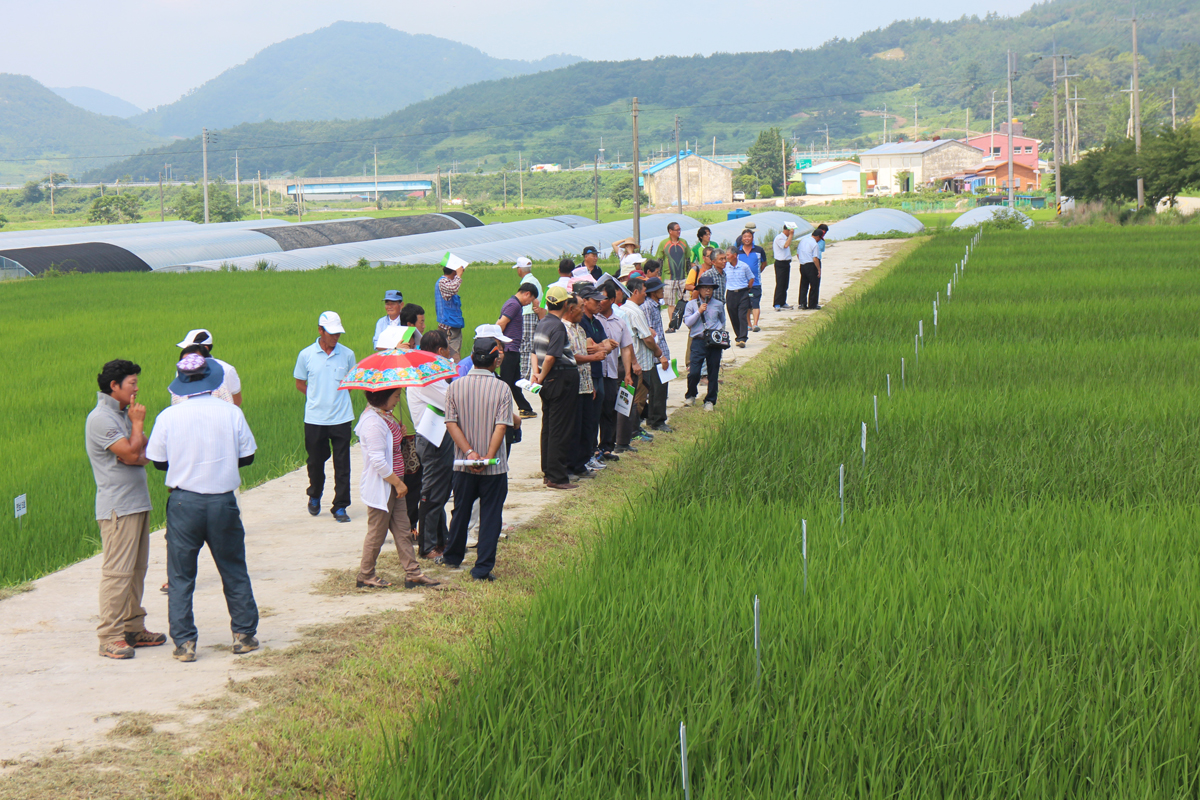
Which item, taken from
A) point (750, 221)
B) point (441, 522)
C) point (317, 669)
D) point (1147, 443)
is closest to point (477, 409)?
point (441, 522)

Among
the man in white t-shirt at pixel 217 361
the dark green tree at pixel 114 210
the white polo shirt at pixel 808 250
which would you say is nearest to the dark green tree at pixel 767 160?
the dark green tree at pixel 114 210

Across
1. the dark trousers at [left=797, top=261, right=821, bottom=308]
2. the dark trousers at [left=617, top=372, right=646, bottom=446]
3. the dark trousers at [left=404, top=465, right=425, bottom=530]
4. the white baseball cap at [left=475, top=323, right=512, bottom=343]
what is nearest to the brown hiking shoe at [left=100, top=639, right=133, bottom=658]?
the dark trousers at [left=404, top=465, right=425, bottom=530]

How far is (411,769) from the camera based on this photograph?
154 inches

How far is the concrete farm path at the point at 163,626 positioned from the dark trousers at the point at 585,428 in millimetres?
437

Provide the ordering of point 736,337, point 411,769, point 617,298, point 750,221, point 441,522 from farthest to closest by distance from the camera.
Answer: point 750,221 → point 736,337 → point 617,298 → point 441,522 → point 411,769

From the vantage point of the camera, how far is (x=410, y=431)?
7.99m

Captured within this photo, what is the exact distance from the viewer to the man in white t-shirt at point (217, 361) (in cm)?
670

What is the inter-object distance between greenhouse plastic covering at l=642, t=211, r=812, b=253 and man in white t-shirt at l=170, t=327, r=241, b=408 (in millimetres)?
29494

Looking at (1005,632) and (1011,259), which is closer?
(1005,632)

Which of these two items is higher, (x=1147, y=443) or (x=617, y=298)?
(x=617, y=298)

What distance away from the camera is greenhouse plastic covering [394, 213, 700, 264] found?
42094mm

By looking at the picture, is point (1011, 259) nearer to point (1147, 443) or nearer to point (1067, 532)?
point (1147, 443)

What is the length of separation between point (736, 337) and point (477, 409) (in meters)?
11.2

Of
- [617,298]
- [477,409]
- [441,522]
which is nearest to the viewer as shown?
[477,409]
